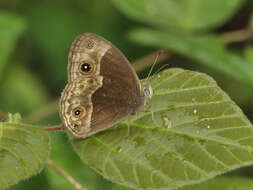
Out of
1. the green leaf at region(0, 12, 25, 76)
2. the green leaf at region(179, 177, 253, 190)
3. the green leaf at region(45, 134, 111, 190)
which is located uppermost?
the green leaf at region(0, 12, 25, 76)

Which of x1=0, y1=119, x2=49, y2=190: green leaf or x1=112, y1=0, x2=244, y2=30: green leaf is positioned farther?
x1=112, y1=0, x2=244, y2=30: green leaf

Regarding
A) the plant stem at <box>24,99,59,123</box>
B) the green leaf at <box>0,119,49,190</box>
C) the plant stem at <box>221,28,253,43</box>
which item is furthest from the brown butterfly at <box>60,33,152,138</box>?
the plant stem at <box>221,28,253,43</box>

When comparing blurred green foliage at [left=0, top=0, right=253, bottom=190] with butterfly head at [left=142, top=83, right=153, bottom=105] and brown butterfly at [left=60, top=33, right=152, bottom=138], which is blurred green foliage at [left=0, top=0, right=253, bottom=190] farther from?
butterfly head at [left=142, top=83, right=153, bottom=105]

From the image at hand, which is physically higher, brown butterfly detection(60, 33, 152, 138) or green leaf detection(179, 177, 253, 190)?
brown butterfly detection(60, 33, 152, 138)

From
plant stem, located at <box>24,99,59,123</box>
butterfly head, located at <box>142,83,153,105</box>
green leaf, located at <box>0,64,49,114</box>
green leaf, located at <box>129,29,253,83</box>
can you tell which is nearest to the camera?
butterfly head, located at <box>142,83,153,105</box>

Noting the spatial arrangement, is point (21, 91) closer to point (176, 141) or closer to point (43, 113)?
point (43, 113)

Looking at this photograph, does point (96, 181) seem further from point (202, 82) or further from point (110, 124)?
point (202, 82)

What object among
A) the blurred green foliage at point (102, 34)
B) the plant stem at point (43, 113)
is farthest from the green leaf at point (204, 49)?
the plant stem at point (43, 113)

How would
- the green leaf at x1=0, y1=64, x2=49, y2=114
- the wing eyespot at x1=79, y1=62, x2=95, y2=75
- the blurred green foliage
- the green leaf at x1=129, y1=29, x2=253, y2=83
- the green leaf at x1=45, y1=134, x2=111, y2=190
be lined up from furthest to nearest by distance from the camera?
1. the green leaf at x1=0, y1=64, x2=49, y2=114
2. the blurred green foliage
3. the green leaf at x1=129, y1=29, x2=253, y2=83
4. the green leaf at x1=45, y1=134, x2=111, y2=190
5. the wing eyespot at x1=79, y1=62, x2=95, y2=75

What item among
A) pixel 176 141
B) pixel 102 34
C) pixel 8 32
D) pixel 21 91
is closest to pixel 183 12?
pixel 102 34
